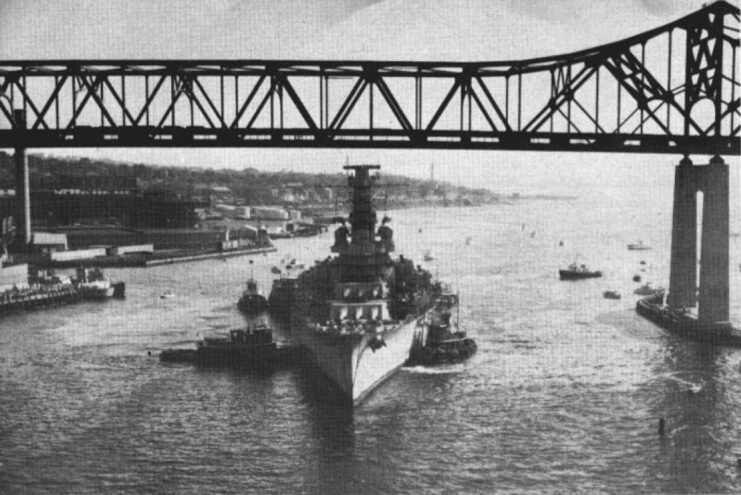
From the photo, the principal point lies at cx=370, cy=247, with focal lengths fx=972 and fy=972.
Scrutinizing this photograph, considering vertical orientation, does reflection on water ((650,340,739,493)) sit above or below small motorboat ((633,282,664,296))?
below

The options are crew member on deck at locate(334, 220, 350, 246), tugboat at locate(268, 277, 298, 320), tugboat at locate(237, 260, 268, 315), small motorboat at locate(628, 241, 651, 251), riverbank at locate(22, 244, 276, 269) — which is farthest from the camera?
small motorboat at locate(628, 241, 651, 251)

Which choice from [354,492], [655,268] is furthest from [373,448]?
[655,268]

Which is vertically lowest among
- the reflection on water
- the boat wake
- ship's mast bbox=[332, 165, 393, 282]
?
the boat wake

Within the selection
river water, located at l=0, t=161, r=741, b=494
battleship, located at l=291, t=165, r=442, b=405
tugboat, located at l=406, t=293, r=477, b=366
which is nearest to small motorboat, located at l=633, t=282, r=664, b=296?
river water, located at l=0, t=161, r=741, b=494

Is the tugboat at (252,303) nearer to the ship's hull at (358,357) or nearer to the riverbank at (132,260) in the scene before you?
the ship's hull at (358,357)

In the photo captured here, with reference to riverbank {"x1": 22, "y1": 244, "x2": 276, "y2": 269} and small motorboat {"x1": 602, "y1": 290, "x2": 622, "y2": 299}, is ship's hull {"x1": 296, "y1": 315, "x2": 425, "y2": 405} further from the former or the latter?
riverbank {"x1": 22, "y1": 244, "x2": 276, "y2": 269}

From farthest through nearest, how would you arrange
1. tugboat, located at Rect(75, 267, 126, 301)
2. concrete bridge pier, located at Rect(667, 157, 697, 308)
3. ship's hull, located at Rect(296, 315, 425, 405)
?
tugboat, located at Rect(75, 267, 126, 301), concrete bridge pier, located at Rect(667, 157, 697, 308), ship's hull, located at Rect(296, 315, 425, 405)

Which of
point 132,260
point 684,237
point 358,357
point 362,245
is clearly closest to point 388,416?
point 358,357

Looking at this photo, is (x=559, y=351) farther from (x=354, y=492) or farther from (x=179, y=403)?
(x=354, y=492)
